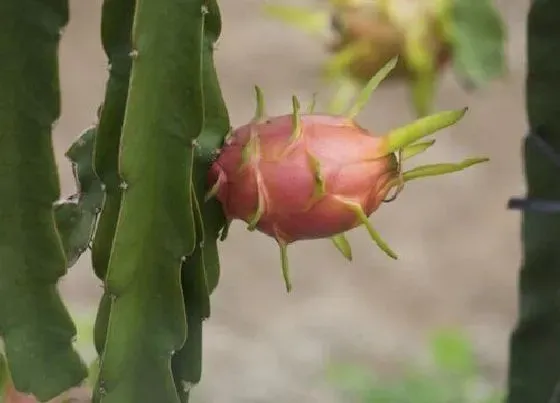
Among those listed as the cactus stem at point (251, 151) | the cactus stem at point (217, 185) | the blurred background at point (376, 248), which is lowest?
the blurred background at point (376, 248)

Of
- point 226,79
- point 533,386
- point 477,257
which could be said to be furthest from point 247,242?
point 533,386

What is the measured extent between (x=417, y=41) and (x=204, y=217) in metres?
0.57

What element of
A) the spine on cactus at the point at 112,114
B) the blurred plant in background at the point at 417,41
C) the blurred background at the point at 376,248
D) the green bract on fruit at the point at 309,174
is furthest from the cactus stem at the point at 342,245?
the blurred background at the point at 376,248

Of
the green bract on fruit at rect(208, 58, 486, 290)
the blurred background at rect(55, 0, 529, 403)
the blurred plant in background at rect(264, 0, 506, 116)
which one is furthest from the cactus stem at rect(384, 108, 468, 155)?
the blurred background at rect(55, 0, 529, 403)

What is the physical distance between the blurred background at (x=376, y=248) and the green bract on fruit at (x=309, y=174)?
1750 millimetres

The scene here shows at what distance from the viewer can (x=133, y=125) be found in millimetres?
500

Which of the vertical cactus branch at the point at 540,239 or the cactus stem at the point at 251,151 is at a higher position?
the cactus stem at the point at 251,151

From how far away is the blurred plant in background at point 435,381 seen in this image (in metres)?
1.93

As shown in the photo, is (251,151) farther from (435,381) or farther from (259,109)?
(435,381)

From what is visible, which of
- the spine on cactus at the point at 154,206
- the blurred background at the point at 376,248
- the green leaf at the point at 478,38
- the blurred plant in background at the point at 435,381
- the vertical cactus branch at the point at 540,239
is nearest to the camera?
the spine on cactus at the point at 154,206

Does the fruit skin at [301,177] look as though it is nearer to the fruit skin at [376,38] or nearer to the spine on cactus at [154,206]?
the spine on cactus at [154,206]

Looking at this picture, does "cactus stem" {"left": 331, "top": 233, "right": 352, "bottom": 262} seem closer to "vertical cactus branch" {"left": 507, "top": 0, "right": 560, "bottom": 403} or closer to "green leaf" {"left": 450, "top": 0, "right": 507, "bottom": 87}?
"vertical cactus branch" {"left": 507, "top": 0, "right": 560, "bottom": 403}

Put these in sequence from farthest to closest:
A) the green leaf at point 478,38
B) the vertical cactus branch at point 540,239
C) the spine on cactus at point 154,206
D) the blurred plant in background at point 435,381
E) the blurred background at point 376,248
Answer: the blurred background at point 376,248 → the blurred plant in background at point 435,381 → the green leaf at point 478,38 → the vertical cactus branch at point 540,239 → the spine on cactus at point 154,206

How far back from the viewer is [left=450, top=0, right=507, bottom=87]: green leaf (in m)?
1.04
